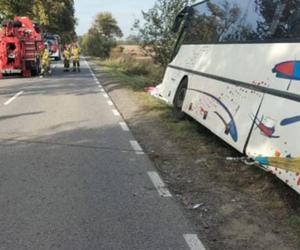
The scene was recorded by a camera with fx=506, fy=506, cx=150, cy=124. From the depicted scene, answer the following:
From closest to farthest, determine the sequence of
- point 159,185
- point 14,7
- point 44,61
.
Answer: point 159,185
point 44,61
point 14,7

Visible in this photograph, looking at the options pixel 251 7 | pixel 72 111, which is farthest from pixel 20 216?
pixel 72 111

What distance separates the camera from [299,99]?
5.45m

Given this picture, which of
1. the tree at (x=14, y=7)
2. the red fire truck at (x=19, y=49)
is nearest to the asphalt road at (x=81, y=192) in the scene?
the red fire truck at (x=19, y=49)

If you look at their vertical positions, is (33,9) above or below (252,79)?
below

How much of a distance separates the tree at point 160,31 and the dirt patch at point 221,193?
1063 centimetres

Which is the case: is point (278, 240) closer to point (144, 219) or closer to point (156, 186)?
point (144, 219)

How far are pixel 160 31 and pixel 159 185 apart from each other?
1481 cm

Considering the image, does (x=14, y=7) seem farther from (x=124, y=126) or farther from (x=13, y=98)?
(x=124, y=126)

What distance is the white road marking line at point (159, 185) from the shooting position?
6156 mm

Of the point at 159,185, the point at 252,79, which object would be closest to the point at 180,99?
the point at 252,79

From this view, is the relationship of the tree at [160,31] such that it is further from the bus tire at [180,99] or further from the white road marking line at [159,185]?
the white road marking line at [159,185]

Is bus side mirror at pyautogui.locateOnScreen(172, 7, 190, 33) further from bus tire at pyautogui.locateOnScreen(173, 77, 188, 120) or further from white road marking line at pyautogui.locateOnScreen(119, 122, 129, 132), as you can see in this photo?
white road marking line at pyautogui.locateOnScreen(119, 122, 129, 132)

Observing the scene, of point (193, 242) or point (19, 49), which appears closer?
point (193, 242)

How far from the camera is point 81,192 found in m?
6.13
